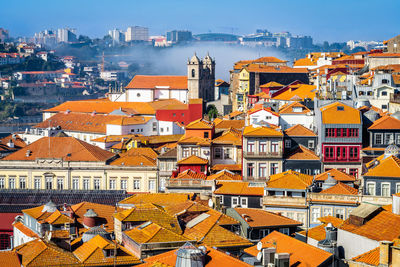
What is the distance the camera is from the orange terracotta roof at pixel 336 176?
36.3 meters

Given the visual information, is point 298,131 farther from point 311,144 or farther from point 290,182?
point 290,182

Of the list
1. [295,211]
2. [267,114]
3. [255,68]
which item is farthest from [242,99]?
[295,211]

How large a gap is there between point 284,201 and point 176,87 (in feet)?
231

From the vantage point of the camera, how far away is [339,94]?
48469 millimetres

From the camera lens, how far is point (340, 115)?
132ft

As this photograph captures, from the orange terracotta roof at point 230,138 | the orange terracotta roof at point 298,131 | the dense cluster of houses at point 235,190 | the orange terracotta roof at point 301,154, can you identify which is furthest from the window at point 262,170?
the orange terracotta roof at point 230,138

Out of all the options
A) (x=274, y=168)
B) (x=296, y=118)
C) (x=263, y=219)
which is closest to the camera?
(x=263, y=219)

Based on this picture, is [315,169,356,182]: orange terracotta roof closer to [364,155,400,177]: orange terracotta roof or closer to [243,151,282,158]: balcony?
[364,155,400,177]: orange terracotta roof

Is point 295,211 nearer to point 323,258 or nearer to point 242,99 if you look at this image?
point 323,258

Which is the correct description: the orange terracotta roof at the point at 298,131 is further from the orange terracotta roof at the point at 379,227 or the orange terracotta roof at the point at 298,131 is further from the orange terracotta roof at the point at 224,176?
the orange terracotta roof at the point at 379,227

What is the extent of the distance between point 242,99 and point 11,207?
43.3 meters

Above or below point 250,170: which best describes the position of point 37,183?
below

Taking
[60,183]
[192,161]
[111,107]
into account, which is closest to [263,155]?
[192,161]

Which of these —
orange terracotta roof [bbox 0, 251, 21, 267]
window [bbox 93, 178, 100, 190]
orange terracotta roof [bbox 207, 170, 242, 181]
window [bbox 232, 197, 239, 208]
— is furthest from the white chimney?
window [bbox 93, 178, 100, 190]
